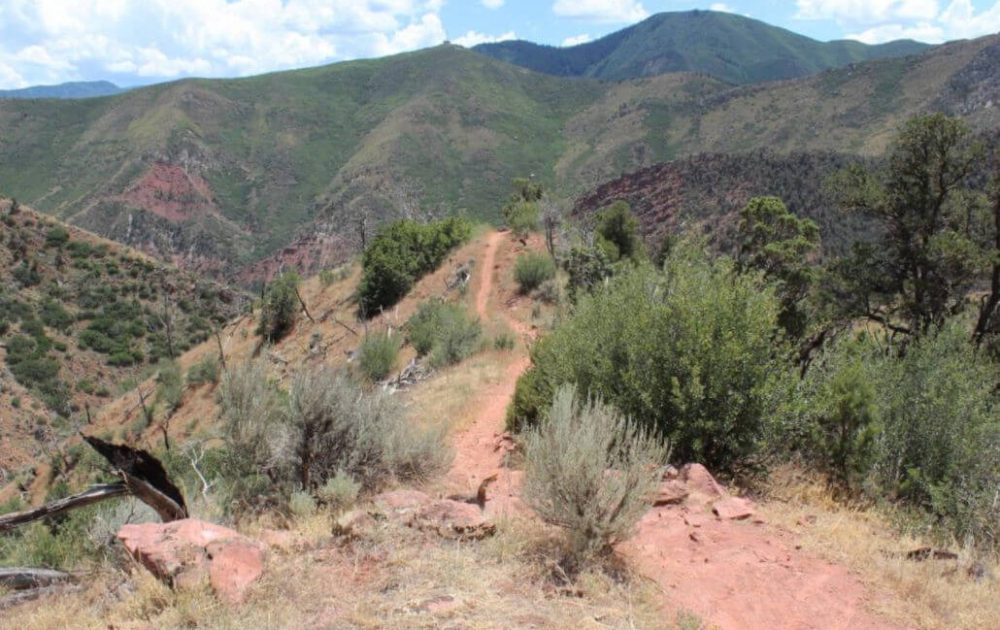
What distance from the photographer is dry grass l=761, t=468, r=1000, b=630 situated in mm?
4699

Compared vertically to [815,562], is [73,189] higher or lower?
higher

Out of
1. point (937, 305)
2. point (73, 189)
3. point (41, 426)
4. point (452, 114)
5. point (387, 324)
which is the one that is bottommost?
point (41, 426)

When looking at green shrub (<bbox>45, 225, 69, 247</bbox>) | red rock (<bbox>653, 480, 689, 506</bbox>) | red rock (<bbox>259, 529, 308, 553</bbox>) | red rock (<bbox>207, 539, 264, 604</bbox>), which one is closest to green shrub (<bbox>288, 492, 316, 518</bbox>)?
red rock (<bbox>259, 529, 308, 553</bbox>)

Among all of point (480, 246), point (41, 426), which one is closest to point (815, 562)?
point (480, 246)

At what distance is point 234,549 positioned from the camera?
4613 millimetres

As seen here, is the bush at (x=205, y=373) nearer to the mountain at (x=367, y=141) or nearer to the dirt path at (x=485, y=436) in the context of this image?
the dirt path at (x=485, y=436)

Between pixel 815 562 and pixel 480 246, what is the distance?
2498 cm

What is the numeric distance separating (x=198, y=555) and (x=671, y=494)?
382 centimetres

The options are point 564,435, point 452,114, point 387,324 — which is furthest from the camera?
point 452,114

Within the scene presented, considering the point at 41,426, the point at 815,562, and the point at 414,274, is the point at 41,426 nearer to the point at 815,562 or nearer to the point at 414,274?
the point at 414,274

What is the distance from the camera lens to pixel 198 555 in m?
4.49

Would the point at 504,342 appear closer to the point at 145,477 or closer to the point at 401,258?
the point at 145,477

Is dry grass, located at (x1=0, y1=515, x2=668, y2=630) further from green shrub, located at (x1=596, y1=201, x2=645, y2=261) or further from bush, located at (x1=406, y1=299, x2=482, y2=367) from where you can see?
green shrub, located at (x1=596, y1=201, x2=645, y2=261)

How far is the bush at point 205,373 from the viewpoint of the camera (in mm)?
28875
